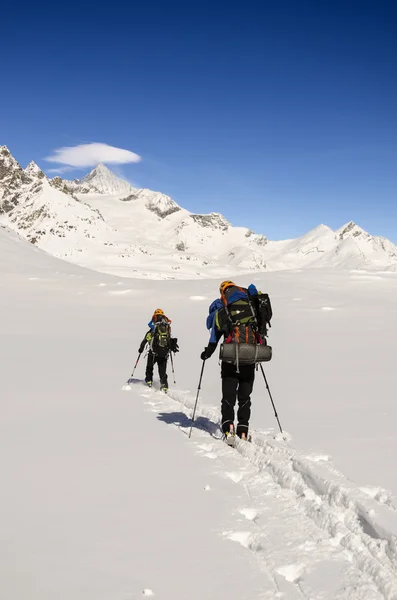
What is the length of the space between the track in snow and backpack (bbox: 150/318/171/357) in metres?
6.45

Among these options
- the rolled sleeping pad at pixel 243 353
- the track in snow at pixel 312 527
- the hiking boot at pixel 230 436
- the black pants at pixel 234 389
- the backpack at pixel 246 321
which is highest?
the backpack at pixel 246 321

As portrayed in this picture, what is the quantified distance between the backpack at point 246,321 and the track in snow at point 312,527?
143 centimetres

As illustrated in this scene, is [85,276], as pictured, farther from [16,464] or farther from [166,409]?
[16,464]

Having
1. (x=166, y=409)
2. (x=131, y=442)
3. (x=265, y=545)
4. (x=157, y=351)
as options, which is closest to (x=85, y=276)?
(x=157, y=351)

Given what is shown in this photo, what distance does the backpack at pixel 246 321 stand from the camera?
7480 mm

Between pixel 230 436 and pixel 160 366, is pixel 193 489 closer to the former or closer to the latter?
→ pixel 230 436

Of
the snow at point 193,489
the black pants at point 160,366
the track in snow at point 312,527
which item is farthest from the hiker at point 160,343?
the track in snow at point 312,527

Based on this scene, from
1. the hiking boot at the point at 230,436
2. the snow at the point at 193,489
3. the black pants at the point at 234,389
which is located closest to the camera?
the snow at the point at 193,489

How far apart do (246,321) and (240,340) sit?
32cm

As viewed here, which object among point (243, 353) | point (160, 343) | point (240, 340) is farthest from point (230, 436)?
point (160, 343)

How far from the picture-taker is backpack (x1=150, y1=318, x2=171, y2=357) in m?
13.0

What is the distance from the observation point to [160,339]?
1305 cm

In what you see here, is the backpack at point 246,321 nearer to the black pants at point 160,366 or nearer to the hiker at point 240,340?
the hiker at point 240,340

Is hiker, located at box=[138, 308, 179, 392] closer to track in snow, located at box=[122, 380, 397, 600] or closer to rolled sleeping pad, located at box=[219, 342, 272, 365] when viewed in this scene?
rolled sleeping pad, located at box=[219, 342, 272, 365]
